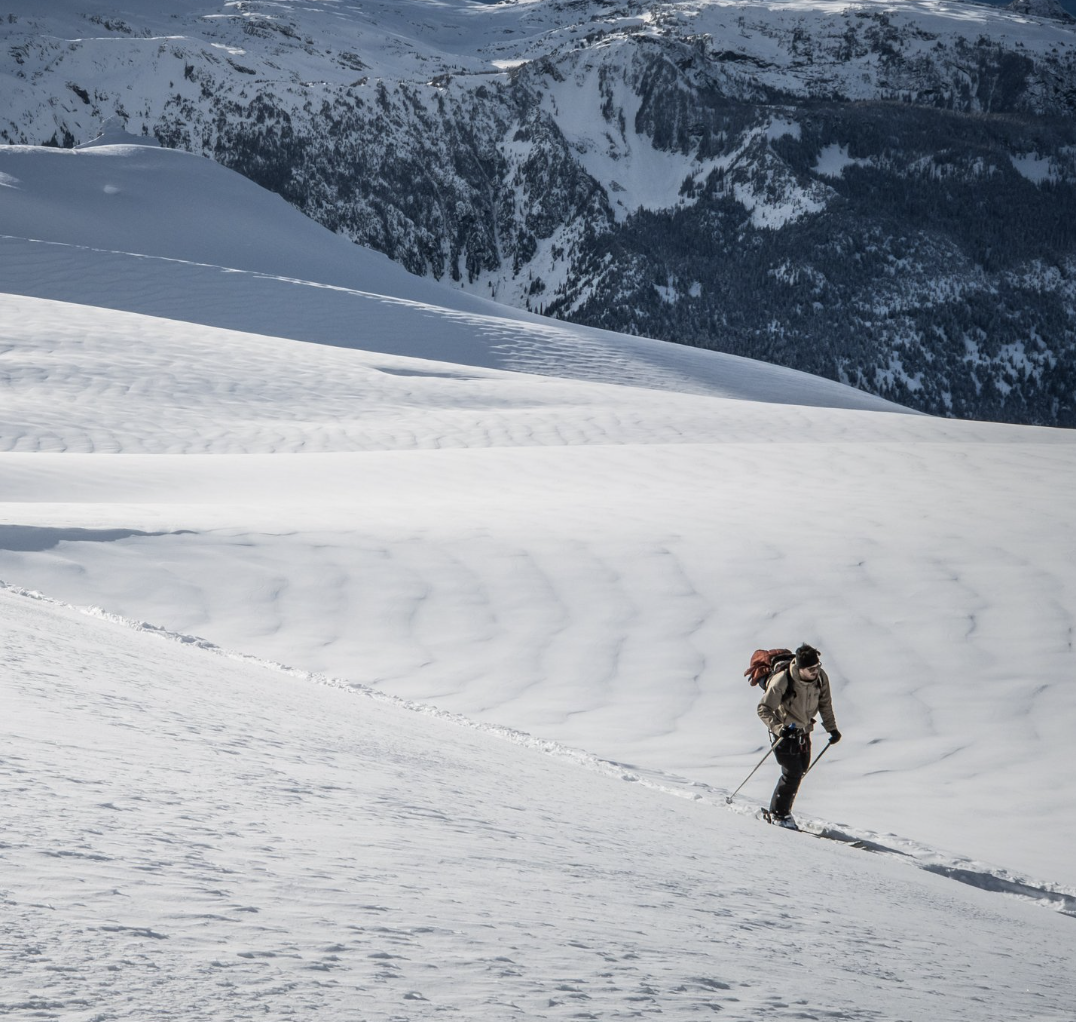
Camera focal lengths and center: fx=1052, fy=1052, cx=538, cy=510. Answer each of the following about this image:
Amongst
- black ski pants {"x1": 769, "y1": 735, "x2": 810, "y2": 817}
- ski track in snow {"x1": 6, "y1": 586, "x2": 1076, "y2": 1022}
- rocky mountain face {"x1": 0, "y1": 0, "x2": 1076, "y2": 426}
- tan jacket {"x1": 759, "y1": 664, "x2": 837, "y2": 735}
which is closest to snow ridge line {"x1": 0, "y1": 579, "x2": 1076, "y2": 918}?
black ski pants {"x1": 769, "y1": 735, "x2": 810, "y2": 817}

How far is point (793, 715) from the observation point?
16.8 ft

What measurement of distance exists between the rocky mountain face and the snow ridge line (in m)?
134

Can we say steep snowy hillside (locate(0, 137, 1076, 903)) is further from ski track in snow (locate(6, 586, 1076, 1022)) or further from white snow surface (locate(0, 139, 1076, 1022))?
ski track in snow (locate(6, 586, 1076, 1022))

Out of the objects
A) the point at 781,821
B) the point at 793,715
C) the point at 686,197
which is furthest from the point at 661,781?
the point at 686,197

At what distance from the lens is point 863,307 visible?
148 meters

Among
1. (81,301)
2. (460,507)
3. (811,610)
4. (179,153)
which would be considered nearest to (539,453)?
(460,507)

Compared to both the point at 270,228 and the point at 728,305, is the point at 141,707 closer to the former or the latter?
the point at 270,228

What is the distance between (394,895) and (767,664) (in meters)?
2.96

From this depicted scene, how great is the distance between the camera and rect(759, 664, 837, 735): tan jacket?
5.11 m

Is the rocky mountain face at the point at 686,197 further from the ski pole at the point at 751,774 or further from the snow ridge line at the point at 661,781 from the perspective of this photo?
the ski pole at the point at 751,774

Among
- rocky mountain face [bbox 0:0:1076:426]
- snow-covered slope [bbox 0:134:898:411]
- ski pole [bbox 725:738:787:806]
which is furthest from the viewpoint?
rocky mountain face [bbox 0:0:1076:426]

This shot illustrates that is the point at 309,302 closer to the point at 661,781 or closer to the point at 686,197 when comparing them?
the point at 661,781

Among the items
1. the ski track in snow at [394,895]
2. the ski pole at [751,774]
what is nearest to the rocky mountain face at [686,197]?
the ski pole at [751,774]

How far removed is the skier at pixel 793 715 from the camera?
5.01 m
